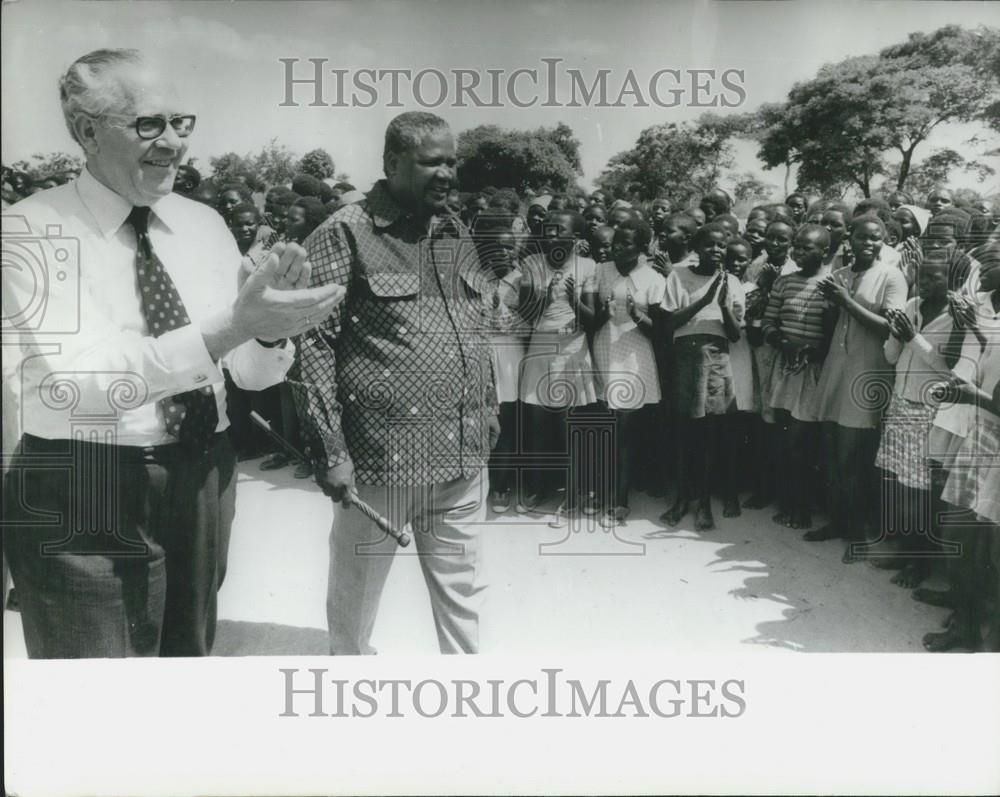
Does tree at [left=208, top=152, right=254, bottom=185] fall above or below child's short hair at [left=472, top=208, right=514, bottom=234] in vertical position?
above

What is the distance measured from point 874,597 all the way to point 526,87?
6.81 feet

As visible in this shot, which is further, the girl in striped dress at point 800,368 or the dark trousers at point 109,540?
the girl in striped dress at point 800,368

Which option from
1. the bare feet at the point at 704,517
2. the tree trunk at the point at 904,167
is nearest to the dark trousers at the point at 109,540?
the bare feet at the point at 704,517

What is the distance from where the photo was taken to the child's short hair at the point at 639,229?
3.32 metres

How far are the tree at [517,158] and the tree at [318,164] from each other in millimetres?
420

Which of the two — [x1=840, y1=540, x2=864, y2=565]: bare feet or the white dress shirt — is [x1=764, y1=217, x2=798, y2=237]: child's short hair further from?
the white dress shirt

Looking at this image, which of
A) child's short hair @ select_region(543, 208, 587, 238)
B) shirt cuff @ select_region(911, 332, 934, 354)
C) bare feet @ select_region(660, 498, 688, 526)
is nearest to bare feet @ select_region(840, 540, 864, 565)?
bare feet @ select_region(660, 498, 688, 526)

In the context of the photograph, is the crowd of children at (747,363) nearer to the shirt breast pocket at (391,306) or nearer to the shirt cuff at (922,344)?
the shirt cuff at (922,344)

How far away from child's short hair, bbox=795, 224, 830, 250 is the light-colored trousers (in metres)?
1.44

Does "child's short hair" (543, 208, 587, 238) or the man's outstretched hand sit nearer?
the man's outstretched hand

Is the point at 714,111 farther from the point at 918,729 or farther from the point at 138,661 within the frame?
the point at 138,661

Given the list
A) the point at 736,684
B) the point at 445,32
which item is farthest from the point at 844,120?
the point at 736,684

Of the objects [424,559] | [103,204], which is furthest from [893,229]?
[103,204]

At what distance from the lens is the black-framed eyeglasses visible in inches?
113
